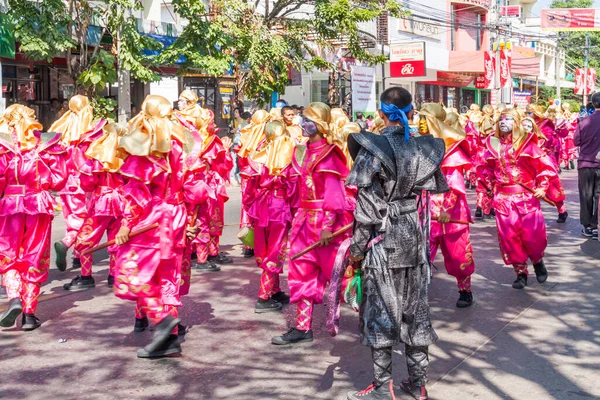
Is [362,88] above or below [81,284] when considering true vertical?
above

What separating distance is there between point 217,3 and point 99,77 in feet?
11.9

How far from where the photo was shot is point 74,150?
8.26 meters

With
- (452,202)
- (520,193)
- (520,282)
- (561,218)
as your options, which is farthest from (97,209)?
(561,218)

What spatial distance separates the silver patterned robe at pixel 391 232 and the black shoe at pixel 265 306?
2.48 m

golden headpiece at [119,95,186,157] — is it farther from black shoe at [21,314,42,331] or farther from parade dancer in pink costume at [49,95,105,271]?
parade dancer in pink costume at [49,95,105,271]

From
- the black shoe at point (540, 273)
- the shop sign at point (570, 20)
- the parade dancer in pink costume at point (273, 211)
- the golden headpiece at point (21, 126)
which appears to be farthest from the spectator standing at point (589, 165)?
the shop sign at point (570, 20)

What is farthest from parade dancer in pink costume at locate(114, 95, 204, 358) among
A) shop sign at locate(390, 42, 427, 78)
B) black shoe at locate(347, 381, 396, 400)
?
shop sign at locate(390, 42, 427, 78)

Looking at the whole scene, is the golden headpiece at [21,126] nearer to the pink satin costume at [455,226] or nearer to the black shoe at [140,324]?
the black shoe at [140,324]

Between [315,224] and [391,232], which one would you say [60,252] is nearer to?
[315,224]

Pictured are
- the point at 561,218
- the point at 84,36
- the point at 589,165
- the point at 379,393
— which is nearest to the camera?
the point at 379,393

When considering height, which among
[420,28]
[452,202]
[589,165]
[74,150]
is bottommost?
[452,202]

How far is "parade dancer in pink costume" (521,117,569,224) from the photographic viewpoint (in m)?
8.09

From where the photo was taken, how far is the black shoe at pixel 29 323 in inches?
263

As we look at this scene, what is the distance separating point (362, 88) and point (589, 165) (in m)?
12.8
